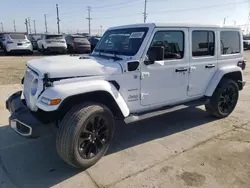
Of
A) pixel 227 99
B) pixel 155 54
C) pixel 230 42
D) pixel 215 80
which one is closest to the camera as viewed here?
pixel 155 54

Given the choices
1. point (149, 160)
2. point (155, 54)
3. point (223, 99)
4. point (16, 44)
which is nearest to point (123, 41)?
point (155, 54)

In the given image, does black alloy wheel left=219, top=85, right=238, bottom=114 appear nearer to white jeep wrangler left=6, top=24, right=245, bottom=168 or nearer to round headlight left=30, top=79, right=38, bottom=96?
white jeep wrangler left=6, top=24, right=245, bottom=168

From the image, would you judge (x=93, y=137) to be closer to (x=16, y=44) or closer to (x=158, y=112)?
(x=158, y=112)

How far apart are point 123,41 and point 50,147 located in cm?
209

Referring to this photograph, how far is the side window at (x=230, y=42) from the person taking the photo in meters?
4.73

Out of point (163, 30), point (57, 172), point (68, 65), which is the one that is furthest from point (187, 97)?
point (57, 172)

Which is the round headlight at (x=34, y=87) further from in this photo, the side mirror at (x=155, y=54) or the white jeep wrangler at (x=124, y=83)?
the side mirror at (x=155, y=54)

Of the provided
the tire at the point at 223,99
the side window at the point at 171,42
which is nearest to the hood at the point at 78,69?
the side window at the point at 171,42

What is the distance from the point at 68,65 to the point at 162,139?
2.05 metres

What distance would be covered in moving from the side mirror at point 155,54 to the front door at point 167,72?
8cm

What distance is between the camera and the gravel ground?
9.44 feet

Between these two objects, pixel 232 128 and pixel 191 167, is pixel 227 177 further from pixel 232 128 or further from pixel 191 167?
pixel 232 128

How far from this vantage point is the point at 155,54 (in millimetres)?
3490

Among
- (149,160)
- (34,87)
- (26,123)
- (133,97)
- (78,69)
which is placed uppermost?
(78,69)
